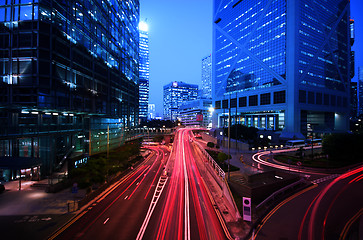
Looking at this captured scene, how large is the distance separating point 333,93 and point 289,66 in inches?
1469

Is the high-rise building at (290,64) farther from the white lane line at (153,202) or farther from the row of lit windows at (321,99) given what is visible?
the white lane line at (153,202)

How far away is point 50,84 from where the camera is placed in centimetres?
3156

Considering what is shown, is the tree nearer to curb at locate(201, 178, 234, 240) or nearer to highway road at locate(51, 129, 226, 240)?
highway road at locate(51, 129, 226, 240)

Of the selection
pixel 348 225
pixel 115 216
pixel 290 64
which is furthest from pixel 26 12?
pixel 290 64

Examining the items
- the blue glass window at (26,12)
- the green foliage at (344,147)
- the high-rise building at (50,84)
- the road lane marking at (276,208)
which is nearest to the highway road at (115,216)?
the road lane marking at (276,208)

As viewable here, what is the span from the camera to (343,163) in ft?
115

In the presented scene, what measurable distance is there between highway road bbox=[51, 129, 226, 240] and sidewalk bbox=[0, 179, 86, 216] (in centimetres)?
360

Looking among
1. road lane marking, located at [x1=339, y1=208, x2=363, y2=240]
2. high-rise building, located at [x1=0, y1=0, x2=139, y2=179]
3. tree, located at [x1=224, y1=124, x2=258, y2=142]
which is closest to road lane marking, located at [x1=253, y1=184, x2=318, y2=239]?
road lane marking, located at [x1=339, y1=208, x2=363, y2=240]

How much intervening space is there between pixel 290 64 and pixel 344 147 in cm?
5681

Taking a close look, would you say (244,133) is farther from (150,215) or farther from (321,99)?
(150,215)

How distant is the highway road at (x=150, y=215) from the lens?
47.3ft

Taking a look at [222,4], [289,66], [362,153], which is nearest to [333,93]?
[289,66]

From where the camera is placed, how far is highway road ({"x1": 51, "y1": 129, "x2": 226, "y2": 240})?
1441cm

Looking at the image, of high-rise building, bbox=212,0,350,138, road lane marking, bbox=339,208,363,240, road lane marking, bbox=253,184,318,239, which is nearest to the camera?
road lane marking, bbox=339,208,363,240
